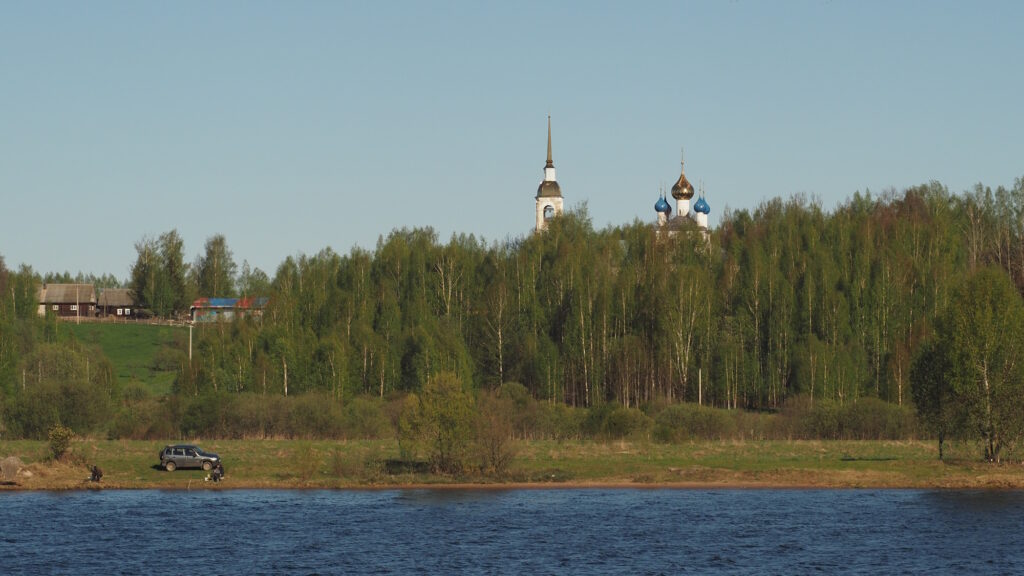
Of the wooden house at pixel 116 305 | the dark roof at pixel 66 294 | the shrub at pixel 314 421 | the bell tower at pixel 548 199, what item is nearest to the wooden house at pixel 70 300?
the dark roof at pixel 66 294

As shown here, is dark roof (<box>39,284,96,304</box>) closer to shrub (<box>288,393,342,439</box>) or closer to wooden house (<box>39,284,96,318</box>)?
wooden house (<box>39,284,96,318</box>)

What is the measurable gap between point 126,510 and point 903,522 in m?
34.2

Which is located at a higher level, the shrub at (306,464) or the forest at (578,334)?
the forest at (578,334)

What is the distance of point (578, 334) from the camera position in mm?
102125

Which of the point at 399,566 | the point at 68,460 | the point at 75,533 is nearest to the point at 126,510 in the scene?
the point at 75,533

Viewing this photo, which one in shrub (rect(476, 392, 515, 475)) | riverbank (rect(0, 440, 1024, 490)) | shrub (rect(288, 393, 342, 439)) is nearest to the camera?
riverbank (rect(0, 440, 1024, 490))

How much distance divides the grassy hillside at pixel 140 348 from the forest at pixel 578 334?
11120 mm

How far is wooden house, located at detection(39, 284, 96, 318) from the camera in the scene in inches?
6683

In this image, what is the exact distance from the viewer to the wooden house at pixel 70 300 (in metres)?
170

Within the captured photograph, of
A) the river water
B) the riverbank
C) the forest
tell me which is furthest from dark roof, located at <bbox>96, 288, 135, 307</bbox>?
the river water

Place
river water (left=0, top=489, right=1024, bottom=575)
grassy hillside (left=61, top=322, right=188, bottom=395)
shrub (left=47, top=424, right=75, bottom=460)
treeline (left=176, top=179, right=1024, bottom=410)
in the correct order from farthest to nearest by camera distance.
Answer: grassy hillside (left=61, top=322, right=188, bottom=395) < treeline (left=176, top=179, right=1024, bottom=410) < shrub (left=47, top=424, right=75, bottom=460) < river water (left=0, top=489, right=1024, bottom=575)

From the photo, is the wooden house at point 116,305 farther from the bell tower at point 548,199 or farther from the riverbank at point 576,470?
the riverbank at point 576,470

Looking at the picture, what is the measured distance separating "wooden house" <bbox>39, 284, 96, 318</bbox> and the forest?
52.2m

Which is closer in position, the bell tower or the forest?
the forest
